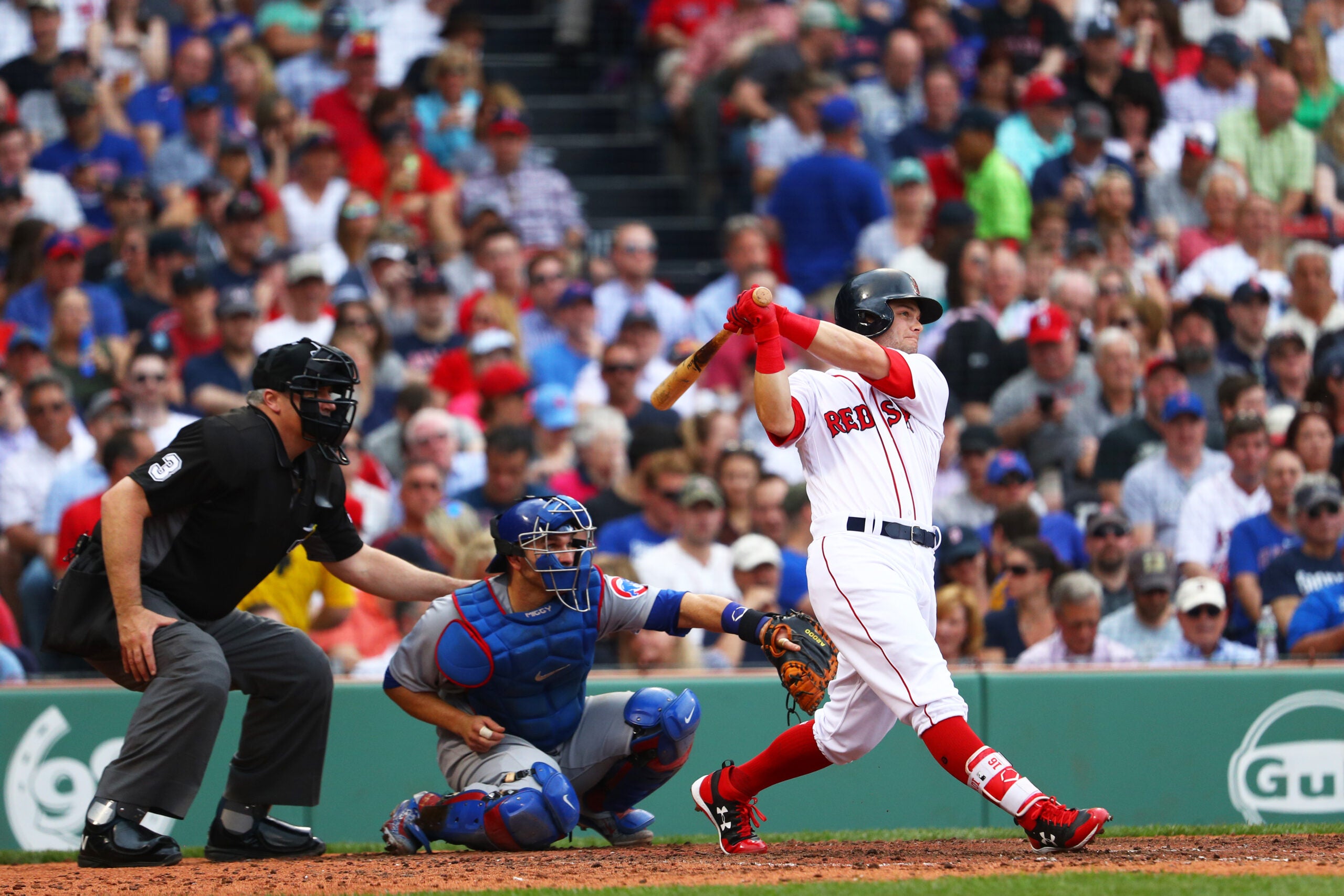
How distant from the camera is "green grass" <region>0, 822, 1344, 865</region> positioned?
5477 mm

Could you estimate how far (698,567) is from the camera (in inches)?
293

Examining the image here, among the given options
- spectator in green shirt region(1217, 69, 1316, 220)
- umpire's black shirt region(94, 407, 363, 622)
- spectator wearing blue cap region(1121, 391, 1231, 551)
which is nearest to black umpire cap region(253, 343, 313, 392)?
umpire's black shirt region(94, 407, 363, 622)

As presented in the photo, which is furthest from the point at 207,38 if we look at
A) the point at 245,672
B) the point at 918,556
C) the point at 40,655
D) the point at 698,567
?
the point at 918,556

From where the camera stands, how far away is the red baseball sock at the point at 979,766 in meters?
4.37

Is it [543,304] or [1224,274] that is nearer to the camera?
[543,304]

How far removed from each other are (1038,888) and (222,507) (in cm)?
273

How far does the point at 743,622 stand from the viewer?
16.3 feet

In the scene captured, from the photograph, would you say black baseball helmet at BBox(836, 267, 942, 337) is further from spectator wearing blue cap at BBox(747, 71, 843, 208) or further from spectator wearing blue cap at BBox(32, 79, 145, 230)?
spectator wearing blue cap at BBox(32, 79, 145, 230)

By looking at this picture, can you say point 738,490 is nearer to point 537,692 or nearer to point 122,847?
point 537,692

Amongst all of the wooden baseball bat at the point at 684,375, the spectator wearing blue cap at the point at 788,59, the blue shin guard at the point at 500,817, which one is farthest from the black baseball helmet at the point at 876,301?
the spectator wearing blue cap at the point at 788,59

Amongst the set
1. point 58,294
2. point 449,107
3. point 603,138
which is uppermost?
point 603,138

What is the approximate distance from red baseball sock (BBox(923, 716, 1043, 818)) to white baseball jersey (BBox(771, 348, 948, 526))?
619 mm

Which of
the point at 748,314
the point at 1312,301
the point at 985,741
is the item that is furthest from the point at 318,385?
the point at 1312,301

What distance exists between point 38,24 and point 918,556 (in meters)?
8.22
